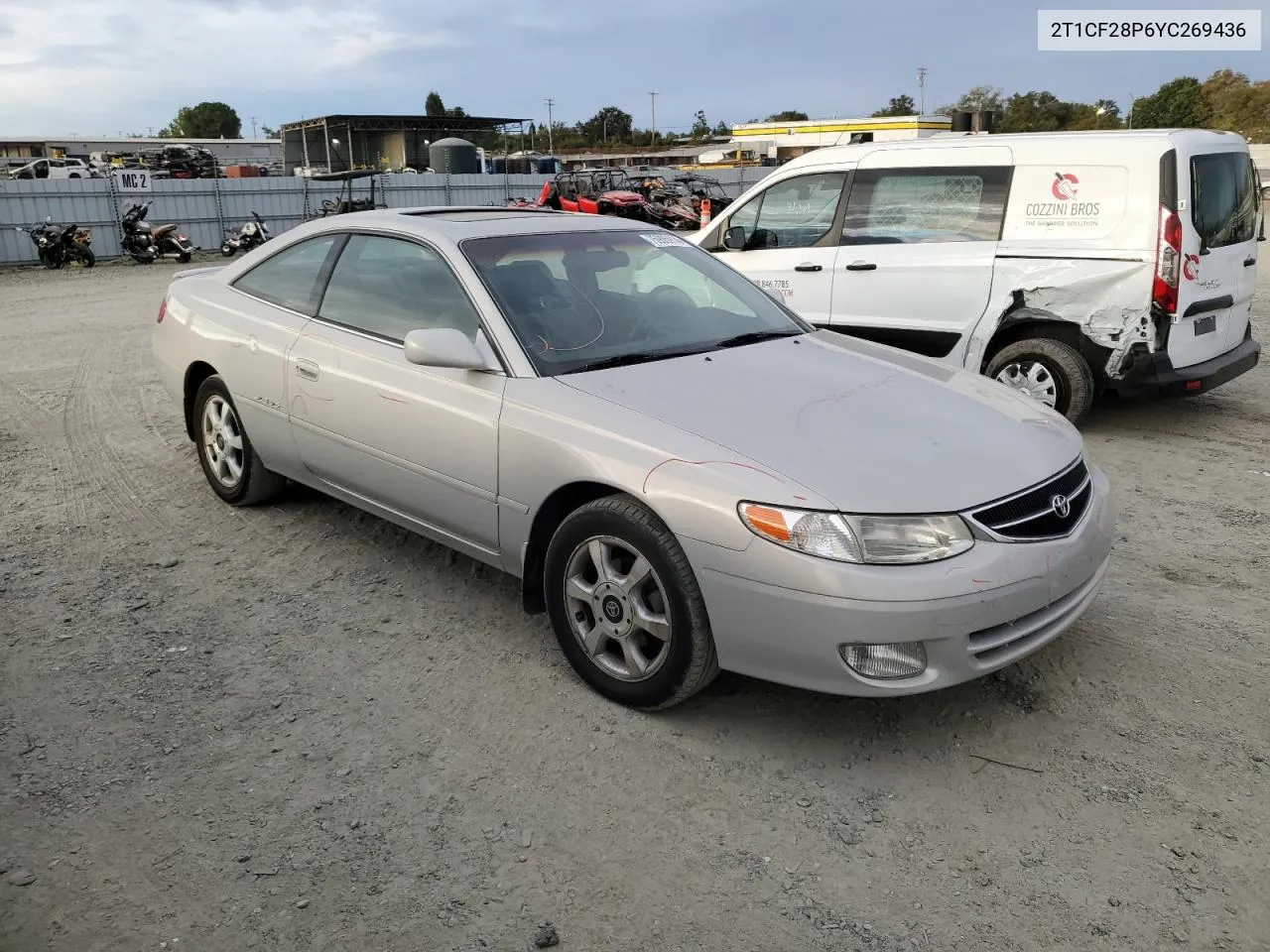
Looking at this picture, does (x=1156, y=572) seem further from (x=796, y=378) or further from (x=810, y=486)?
(x=810, y=486)

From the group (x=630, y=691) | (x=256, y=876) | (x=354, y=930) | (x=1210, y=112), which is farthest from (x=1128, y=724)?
(x=1210, y=112)

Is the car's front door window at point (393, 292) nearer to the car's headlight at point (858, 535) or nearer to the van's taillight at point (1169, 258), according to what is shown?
the car's headlight at point (858, 535)

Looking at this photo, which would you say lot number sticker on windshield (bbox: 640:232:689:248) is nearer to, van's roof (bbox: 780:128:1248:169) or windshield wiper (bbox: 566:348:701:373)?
windshield wiper (bbox: 566:348:701:373)

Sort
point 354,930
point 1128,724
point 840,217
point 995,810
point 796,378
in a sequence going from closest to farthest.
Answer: point 354,930, point 995,810, point 1128,724, point 796,378, point 840,217

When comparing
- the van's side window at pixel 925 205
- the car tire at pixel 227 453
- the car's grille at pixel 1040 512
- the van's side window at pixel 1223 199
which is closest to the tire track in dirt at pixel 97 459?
the car tire at pixel 227 453

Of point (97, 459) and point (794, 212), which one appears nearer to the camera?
point (97, 459)

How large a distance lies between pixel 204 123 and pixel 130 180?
123221 mm

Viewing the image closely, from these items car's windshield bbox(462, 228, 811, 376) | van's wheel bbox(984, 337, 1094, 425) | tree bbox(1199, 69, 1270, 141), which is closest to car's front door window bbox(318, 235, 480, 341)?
car's windshield bbox(462, 228, 811, 376)

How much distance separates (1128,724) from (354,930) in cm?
241

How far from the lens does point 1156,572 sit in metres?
4.47

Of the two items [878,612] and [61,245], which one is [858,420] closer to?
[878,612]

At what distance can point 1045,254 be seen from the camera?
6555mm

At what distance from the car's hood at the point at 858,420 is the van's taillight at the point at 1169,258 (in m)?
2.77

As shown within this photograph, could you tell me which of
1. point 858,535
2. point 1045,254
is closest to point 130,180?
point 1045,254
